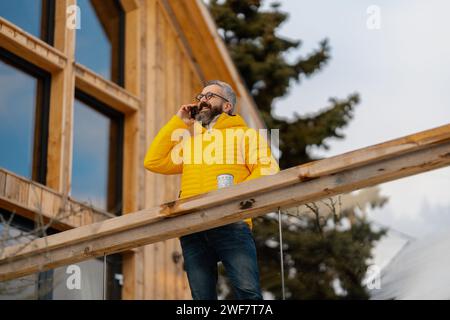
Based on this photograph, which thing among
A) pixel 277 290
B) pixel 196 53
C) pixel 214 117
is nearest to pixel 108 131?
pixel 196 53

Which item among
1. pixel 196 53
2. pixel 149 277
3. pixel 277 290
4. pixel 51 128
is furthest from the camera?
pixel 277 290

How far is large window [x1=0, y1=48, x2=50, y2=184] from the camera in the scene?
7547mm

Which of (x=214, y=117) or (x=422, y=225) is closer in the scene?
(x=214, y=117)

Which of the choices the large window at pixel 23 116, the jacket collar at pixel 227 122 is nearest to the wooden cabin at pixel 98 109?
the large window at pixel 23 116

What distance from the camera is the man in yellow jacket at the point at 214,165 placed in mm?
4305

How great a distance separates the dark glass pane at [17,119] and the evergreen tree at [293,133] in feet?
17.2

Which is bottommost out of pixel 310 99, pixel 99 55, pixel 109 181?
pixel 109 181

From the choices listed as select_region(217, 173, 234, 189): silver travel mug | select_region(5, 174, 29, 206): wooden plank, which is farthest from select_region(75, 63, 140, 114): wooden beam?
select_region(217, 173, 234, 189): silver travel mug

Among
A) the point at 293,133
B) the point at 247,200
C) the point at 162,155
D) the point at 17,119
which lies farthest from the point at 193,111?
the point at 293,133

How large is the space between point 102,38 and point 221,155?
4.82 meters

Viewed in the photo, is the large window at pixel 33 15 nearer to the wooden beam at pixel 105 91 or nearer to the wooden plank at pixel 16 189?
the wooden beam at pixel 105 91

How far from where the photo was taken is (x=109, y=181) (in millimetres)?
8773

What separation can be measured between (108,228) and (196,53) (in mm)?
5777
